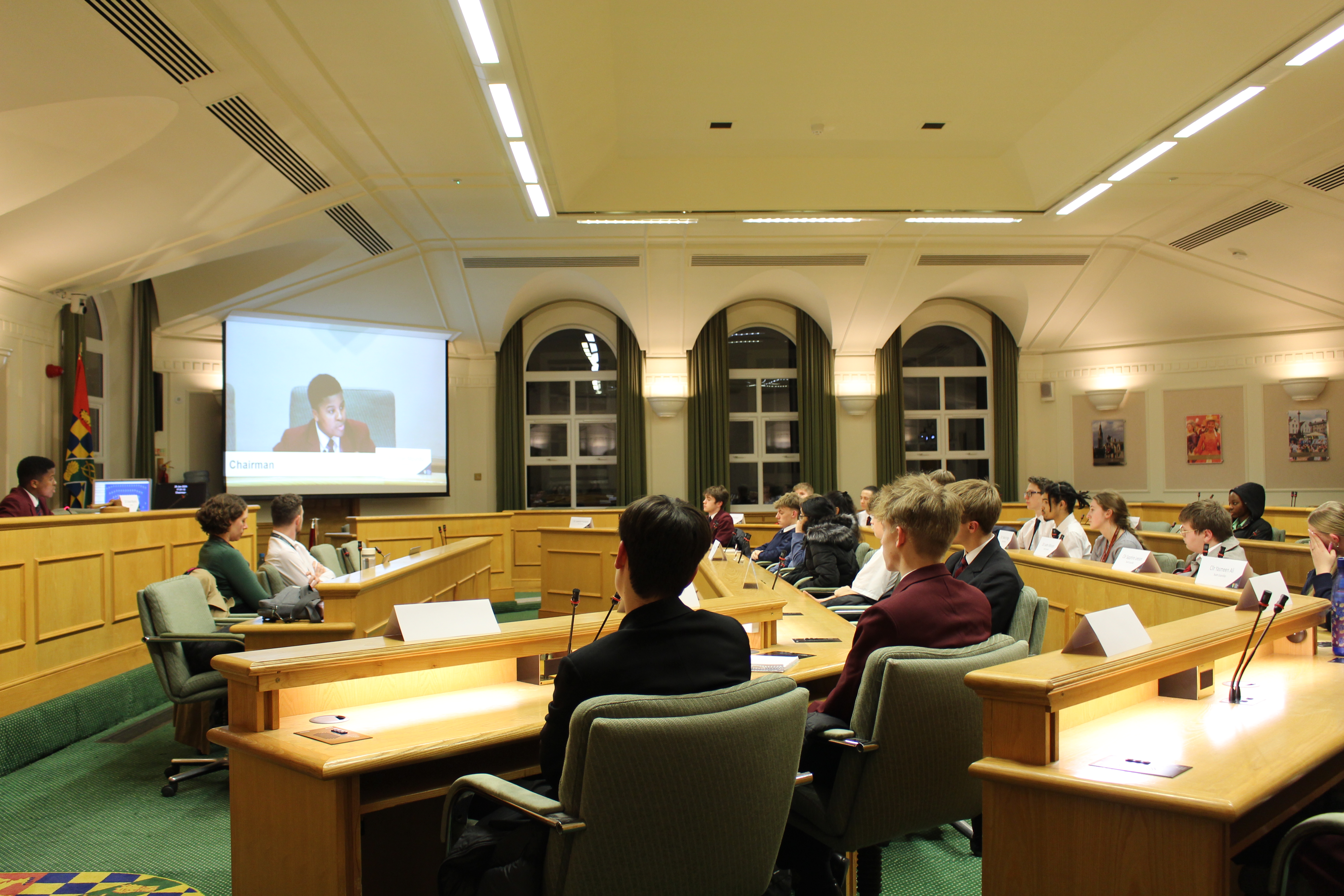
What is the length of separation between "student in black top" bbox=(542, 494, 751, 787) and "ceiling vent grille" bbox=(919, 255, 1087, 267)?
8.27 m

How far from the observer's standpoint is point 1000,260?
30.3 ft

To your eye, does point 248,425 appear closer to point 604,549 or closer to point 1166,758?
point 604,549

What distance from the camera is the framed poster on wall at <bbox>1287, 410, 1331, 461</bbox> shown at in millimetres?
9312

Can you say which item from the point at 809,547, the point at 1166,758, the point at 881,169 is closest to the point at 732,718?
the point at 1166,758

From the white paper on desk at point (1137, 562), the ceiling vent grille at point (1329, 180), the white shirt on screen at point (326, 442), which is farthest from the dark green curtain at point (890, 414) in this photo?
the white shirt on screen at point (326, 442)

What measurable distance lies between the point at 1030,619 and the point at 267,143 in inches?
225

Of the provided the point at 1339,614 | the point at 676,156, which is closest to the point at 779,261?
the point at 676,156

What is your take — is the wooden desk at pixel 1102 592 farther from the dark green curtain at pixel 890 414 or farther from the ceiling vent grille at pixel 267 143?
the ceiling vent grille at pixel 267 143

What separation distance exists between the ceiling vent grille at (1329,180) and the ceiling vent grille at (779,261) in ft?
13.1

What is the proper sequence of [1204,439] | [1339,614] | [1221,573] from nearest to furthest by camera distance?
1. [1339,614]
2. [1221,573]
3. [1204,439]

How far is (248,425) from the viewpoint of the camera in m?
8.66

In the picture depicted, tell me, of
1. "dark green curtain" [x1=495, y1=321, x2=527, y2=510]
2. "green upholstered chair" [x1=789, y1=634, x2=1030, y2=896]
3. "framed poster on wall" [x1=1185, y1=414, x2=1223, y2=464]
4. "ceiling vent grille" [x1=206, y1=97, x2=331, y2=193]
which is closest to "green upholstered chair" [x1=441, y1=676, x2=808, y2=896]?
"green upholstered chair" [x1=789, y1=634, x2=1030, y2=896]

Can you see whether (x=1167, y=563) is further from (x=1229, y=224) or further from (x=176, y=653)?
(x=1229, y=224)

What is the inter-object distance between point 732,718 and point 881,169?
7.09 meters
